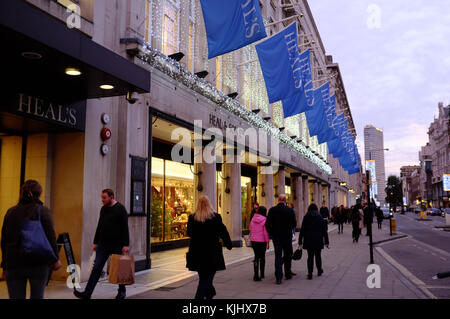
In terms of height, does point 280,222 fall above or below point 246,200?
below

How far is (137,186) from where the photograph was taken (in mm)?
11117

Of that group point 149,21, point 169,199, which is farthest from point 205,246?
point 169,199

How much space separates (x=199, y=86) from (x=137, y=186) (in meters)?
5.06

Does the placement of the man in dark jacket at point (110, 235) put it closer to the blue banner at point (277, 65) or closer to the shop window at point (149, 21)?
the shop window at point (149, 21)

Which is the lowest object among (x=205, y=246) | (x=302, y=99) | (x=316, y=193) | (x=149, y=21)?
(x=205, y=246)

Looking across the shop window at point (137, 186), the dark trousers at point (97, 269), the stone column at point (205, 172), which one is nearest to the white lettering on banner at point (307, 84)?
the stone column at point (205, 172)

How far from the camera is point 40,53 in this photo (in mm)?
6617

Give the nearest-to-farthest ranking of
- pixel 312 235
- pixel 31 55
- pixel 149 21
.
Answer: pixel 31 55, pixel 312 235, pixel 149 21

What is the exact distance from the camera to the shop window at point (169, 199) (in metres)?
16.3

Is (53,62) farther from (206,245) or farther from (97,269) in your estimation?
(206,245)

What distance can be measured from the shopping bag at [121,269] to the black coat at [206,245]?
129 centimetres

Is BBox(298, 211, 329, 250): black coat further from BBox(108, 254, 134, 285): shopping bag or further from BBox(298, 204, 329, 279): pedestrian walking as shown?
BBox(108, 254, 134, 285): shopping bag
